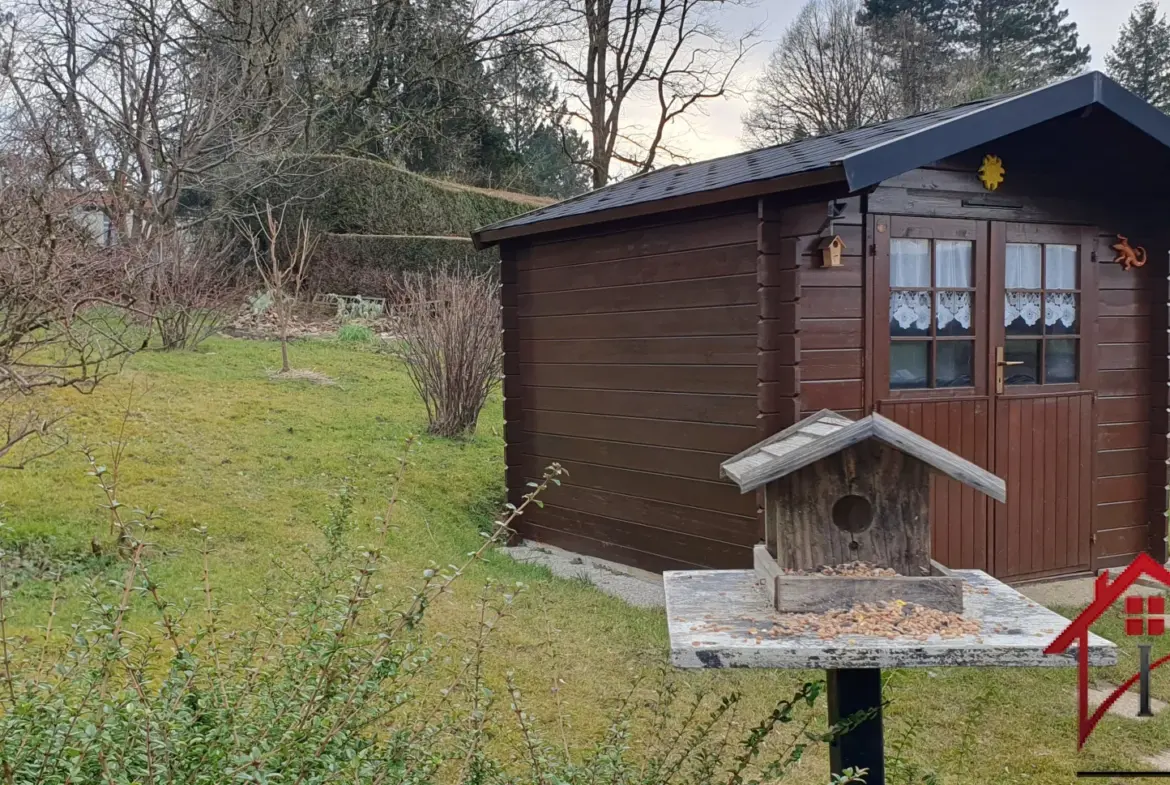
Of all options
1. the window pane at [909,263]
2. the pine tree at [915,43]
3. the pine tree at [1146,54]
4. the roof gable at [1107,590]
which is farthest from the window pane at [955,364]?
the pine tree at [1146,54]

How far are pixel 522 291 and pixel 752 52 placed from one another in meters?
14.4

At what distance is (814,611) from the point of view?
1.92 meters

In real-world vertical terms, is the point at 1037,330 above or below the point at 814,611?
above

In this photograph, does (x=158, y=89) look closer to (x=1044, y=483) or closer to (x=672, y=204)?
(x=672, y=204)

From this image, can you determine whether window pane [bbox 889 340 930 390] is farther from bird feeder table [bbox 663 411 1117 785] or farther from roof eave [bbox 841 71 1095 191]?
bird feeder table [bbox 663 411 1117 785]

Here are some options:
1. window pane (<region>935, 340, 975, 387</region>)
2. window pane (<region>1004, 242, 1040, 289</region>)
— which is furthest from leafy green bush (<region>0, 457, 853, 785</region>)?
window pane (<region>1004, 242, 1040, 289</region>)

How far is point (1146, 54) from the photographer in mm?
23031

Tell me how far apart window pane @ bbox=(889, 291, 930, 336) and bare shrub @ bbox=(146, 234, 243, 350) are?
729 centimetres

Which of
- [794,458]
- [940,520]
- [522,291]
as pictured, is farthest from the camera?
[522,291]

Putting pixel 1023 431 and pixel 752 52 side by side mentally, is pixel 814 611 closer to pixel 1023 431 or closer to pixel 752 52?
pixel 1023 431

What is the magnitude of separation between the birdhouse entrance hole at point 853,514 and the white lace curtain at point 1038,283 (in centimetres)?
336

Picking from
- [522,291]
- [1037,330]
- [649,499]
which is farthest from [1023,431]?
[522,291]

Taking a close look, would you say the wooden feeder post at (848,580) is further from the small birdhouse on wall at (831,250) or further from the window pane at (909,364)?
the window pane at (909,364)

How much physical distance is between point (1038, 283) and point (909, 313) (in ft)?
3.02
